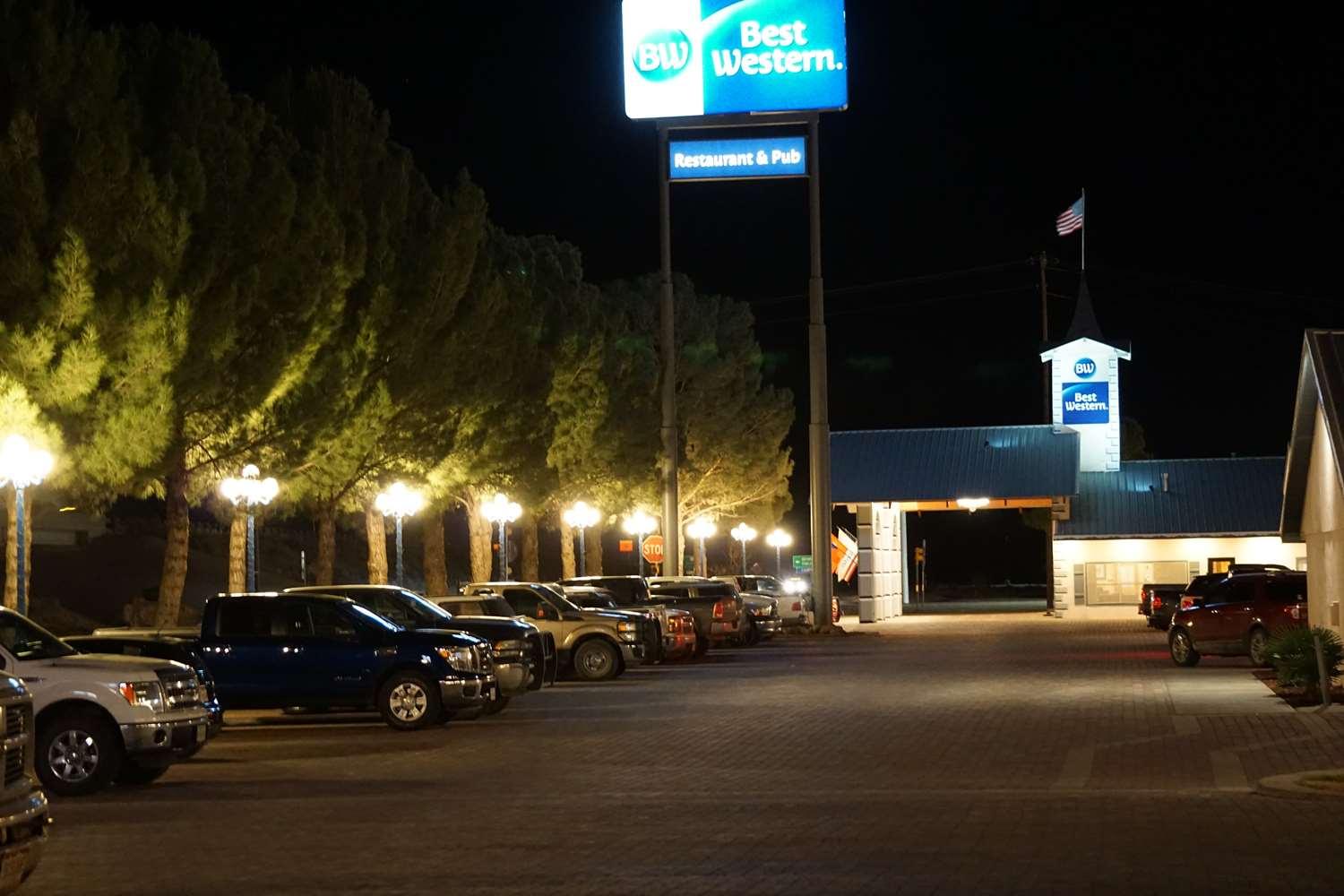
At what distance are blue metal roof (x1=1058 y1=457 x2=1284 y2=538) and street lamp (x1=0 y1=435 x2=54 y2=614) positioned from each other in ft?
157

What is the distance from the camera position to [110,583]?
5734 cm

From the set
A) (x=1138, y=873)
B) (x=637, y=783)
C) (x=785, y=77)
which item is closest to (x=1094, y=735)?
(x=637, y=783)

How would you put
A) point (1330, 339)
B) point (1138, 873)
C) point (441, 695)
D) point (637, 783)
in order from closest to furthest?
point (1138, 873), point (637, 783), point (441, 695), point (1330, 339)

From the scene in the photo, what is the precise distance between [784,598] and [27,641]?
36.8 m

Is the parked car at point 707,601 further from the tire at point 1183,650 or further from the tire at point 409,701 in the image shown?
the tire at point 409,701

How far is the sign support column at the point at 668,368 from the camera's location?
51.3 meters

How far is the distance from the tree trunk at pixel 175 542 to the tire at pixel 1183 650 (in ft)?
59.5

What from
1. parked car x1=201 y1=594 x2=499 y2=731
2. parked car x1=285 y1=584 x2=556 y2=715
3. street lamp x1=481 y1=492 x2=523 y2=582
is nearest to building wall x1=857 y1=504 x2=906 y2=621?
street lamp x1=481 y1=492 x2=523 y2=582

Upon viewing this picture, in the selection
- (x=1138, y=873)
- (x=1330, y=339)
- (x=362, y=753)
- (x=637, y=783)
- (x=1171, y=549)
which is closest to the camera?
(x=1138, y=873)

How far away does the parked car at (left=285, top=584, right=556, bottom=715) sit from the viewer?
25219 mm

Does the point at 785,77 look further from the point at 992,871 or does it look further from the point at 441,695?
the point at 992,871

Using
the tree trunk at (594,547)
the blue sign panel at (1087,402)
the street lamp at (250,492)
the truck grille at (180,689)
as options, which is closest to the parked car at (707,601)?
the street lamp at (250,492)

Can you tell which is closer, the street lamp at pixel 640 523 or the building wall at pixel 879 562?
the street lamp at pixel 640 523

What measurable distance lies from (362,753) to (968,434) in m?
53.9
